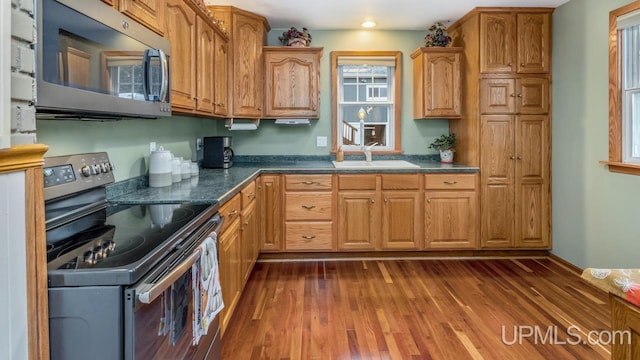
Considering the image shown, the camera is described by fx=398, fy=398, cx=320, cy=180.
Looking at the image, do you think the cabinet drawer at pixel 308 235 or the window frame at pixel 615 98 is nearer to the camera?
the window frame at pixel 615 98

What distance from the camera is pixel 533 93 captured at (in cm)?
372

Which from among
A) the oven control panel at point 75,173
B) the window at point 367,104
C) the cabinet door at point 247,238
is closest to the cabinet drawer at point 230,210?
the cabinet door at point 247,238

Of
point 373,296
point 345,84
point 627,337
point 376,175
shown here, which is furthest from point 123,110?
point 345,84

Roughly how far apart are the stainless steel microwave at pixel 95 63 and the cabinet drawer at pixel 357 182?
7.08 ft

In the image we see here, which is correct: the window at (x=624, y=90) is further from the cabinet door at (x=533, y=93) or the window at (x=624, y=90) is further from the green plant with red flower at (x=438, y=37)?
the green plant with red flower at (x=438, y=37)

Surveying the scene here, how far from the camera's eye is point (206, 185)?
254 centimetres

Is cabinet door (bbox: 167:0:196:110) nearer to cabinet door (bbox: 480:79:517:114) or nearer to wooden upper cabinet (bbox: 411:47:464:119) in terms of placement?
wooden upper cabinet (bbox: 411:47:464:119)

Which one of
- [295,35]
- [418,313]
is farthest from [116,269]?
[295,35]

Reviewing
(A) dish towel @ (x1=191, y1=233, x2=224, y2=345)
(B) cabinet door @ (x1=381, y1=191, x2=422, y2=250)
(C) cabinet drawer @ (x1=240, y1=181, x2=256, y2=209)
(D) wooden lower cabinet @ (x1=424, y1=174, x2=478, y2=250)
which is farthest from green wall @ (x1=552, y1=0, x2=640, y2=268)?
(A) dish towel @ (x1=191, y1=233, x2=224, y2=345)

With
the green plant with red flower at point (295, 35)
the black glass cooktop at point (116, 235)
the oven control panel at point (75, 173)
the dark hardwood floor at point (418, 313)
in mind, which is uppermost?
the green plant with red flower at point (295, 35)

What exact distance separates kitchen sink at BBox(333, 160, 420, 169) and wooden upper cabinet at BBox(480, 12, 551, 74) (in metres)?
1.13

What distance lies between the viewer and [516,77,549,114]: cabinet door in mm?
3717

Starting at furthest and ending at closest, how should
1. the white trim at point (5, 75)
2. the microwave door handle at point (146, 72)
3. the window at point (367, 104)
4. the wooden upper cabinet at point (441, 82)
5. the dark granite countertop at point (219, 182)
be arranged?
1. the window at point (367, 104)
2. the wooden upper cabinet at point (441, 82)
3. the dark granite countertop at point (219, 182)
4. the microwave door handle at point (146, 72)
5. the white trim at point (5, 75)

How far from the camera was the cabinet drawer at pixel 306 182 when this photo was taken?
374 cm
